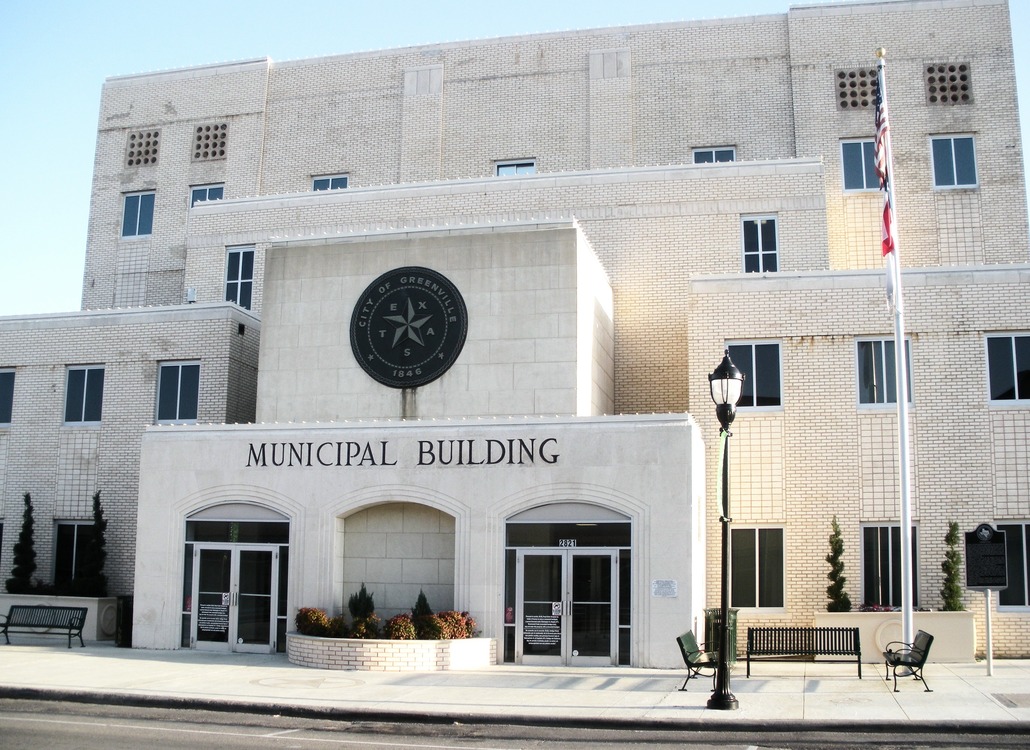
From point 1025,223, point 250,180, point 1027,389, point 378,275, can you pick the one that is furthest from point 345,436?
point 1025,223

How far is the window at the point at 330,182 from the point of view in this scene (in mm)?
36500

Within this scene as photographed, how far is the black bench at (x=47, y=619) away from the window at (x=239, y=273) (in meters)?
10.8

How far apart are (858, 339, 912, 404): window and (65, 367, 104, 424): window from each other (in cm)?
1838

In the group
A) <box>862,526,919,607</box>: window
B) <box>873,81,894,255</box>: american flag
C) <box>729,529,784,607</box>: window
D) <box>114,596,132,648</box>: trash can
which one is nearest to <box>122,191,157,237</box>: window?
<box>114,596,132,648</box>: trash can

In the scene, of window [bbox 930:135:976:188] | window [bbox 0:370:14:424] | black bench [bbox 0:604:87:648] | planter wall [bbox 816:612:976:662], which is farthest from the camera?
window [bbox 930:135:976:188]

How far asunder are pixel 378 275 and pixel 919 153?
17531mm

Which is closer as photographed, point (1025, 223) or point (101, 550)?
point (101, 550)

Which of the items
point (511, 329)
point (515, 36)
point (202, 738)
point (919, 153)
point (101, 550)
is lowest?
point (202, 738)

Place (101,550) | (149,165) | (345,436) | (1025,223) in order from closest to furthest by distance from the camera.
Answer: (345,436) < (101,550) < (1025,223) < (149,165)

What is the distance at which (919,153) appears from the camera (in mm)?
32281

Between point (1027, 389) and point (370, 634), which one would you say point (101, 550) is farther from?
point (1027, 389)

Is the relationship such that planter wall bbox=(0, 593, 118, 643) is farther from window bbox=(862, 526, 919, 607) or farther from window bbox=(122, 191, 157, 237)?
window bbox=(862, 526, 919, 607)

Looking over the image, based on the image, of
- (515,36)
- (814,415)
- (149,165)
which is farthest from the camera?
(149,165)

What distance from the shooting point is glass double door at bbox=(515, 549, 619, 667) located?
20.2 meters
